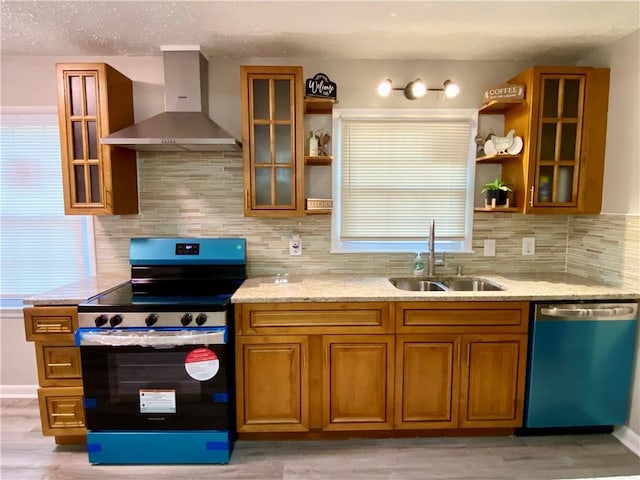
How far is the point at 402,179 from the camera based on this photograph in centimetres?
277

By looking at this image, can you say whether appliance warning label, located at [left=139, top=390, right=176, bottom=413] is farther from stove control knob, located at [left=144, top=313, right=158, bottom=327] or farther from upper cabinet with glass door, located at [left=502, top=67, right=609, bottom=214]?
upper cabinet with glass door, located at [left=502, top=67, right=609, bottom=214]

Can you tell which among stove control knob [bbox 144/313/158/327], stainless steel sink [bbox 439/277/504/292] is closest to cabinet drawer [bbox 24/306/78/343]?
stove control knob [bbox 144/313/158/327]

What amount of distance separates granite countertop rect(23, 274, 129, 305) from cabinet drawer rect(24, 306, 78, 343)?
4cm

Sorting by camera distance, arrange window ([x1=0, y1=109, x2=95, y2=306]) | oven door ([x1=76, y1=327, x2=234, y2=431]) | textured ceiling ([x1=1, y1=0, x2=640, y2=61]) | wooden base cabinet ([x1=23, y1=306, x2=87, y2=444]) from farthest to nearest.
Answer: window ([x1=0, y1=109, x2=95, y2=306])
wooden base cabinet ([x1=23, y1=306, x2=87, y2=444])
oven door ([x1=76, y1=327, x2=234, y2=431])
textured ceiling ([x1=1, y1=0, x2=640, y2=61])

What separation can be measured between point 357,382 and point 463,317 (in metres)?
0.73

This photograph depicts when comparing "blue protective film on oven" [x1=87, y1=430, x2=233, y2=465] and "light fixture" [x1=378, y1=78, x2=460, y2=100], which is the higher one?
"light fixture" [x1=378, y1=78, x2=460, y2=100]

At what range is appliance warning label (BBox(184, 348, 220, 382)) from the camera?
79.7 inches

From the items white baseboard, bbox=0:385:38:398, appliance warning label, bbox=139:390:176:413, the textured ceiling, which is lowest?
white baseboard, bbox=0:385:38:398

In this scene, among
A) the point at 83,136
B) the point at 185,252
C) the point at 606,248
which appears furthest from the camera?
the point at 185,252

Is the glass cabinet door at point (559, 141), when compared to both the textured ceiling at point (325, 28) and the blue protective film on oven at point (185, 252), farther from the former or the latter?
the blue protective film on oven at point (185, 252)

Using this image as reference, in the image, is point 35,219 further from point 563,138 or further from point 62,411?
point 563,138

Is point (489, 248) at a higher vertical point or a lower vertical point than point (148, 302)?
higher

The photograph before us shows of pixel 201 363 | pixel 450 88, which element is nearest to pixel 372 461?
pixel 201 363

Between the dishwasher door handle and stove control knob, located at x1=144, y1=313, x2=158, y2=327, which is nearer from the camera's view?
stove control knob, located at x1=144, y1=313, x2=158, y2=327
